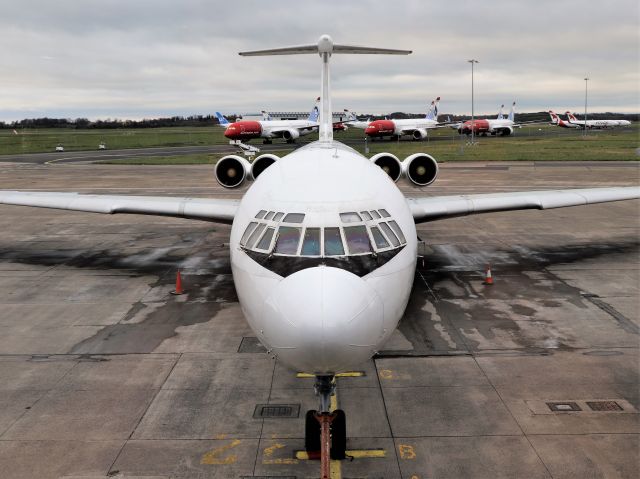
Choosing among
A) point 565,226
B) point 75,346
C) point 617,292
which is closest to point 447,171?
point 565,226

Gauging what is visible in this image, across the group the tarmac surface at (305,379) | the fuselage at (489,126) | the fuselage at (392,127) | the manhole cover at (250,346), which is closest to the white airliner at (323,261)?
the tarmac surface at (305,379)

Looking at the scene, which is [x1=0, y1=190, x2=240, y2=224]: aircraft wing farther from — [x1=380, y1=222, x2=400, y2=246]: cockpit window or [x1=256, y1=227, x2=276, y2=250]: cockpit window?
[x1=380, y1=222, x2=400, y2=246]: cockpit window

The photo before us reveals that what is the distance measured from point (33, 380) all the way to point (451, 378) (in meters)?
7.48

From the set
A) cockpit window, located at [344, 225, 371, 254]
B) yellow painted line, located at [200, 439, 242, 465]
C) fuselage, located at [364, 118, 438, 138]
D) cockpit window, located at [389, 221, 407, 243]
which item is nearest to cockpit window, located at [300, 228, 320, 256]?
cockpit window, located at [344, 225, 371, 254]

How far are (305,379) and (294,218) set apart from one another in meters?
Result: 3.91

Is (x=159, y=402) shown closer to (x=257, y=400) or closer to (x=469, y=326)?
(x=257, y=400)

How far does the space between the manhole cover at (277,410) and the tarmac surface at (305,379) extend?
2.3 inches

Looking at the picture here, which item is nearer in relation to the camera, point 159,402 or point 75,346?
point 159,402

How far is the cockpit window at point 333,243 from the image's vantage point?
6.84m

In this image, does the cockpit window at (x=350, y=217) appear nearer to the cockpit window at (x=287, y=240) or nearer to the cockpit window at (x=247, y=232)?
the cockpit window at (x=287, y=240)

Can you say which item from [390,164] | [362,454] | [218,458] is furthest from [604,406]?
[390,164]

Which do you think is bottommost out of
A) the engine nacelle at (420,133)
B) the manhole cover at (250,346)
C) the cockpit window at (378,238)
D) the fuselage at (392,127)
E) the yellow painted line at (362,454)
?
the yellow painted line at (362,454)

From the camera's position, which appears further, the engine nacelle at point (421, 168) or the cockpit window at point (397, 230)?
the engine nacelle at point (421, 168)

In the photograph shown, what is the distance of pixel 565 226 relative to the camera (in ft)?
78.7
